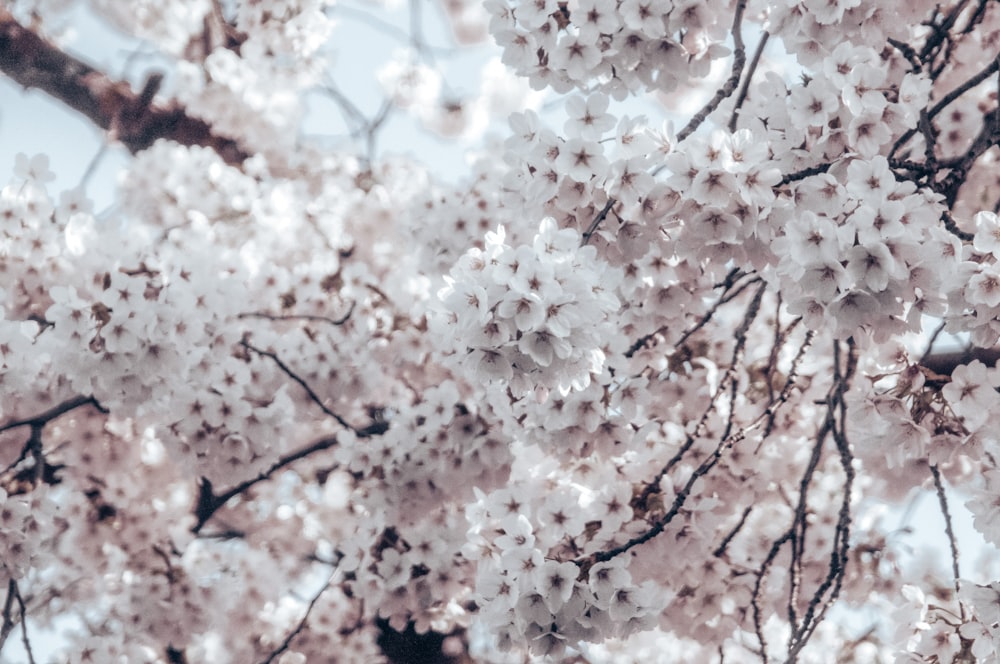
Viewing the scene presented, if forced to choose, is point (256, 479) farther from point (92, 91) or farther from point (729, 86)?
point (92, 91)

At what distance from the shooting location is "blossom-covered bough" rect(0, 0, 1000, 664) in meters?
1.96

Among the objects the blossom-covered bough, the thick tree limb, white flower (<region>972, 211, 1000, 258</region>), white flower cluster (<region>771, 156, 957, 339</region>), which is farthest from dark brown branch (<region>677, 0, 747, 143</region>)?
the thick tree limb

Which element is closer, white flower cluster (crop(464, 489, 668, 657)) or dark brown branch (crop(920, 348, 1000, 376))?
white flower cluster (crop(464, 489, 668, 657))

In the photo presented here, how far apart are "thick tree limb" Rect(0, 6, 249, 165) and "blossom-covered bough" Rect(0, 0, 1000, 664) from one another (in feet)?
0.06

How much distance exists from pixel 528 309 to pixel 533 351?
86 mm

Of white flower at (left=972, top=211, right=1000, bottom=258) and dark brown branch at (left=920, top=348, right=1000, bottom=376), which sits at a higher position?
dark brown branch at (left=920, top=348, right=1000, bottom=376)

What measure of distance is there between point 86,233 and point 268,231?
1.42 metres

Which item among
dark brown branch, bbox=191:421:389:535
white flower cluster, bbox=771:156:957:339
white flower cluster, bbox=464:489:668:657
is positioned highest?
dark brown branch, bbox=191:421:389:535

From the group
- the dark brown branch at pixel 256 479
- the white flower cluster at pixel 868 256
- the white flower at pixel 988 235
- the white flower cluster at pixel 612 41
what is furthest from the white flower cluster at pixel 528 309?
the dark brown branch at pixel 256 479

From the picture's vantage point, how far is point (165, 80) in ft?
17.6

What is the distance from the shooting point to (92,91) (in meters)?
5.20

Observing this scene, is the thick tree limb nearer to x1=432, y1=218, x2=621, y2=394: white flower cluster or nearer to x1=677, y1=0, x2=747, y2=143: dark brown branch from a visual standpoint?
x1=677, y1=0, x2=747, y2=143: dark brown branch

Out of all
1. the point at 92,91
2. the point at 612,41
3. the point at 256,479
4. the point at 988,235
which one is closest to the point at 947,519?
the point at 988,235

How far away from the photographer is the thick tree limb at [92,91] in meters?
5.04
